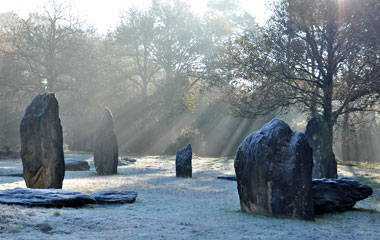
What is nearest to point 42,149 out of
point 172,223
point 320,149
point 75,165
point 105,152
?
point 172,223

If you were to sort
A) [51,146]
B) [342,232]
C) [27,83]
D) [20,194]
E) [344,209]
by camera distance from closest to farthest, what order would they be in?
[342,232]
[20,194]
[344,209]
[51,146]
[27,83]

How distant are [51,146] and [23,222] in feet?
17.1

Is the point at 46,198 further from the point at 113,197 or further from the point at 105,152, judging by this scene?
the point at 105,152

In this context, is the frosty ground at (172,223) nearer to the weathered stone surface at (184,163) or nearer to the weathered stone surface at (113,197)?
the weathered stone surface at (113,197)

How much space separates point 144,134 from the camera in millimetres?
40125

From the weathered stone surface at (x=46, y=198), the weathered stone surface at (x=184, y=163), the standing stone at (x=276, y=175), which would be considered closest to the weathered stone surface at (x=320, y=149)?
the weathered stone surface at (x=184, y=163)

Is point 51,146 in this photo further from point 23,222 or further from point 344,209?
point 344,209

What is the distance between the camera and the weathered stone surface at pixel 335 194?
9.18 meters

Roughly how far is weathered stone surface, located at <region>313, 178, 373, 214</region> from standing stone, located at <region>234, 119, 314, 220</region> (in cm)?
80

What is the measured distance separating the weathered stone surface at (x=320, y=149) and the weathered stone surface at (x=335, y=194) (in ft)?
20.3

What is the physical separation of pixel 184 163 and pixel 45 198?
33.1 ft

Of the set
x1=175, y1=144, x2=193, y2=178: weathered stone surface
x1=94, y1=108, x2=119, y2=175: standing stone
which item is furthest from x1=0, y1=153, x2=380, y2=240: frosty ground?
x1=94, y1=108, x2=119, y2=175: standing stone

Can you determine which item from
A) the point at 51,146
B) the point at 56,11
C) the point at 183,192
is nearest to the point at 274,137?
the point at 183,192

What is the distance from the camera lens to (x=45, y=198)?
26.6ft
